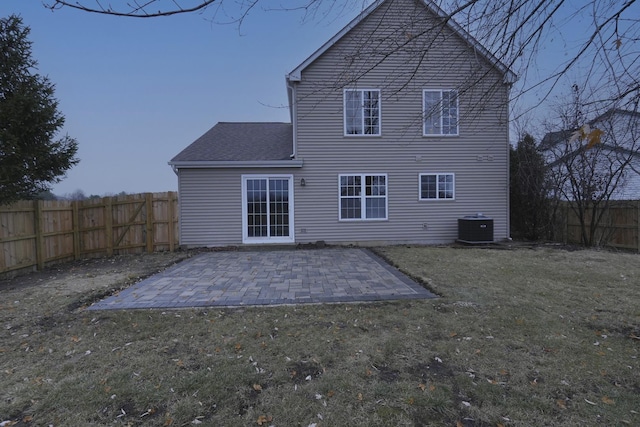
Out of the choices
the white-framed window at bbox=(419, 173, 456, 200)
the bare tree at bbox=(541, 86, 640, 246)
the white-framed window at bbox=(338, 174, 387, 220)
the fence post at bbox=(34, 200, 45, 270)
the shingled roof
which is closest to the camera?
the fence post at bbox=(34, 200, 45, 270)

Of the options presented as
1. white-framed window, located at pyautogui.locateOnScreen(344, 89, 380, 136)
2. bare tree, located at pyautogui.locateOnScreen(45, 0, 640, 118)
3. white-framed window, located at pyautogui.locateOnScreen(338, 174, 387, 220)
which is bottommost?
white-framed window, located at pyautogui.locateOnScreen(338, 174, 387, 220)

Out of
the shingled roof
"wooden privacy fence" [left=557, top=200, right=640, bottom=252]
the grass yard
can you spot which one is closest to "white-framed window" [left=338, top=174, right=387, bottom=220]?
the shingled roof

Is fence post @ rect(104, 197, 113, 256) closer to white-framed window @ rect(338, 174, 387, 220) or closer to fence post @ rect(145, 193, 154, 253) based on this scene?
fence post @ rect(145, 193, 154, 253)

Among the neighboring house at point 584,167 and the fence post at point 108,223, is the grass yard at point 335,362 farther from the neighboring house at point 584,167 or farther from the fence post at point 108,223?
the neighboring house at point 584,167

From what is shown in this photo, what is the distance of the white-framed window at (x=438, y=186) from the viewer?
12031 mm

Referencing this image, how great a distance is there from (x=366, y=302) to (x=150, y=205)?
347 inches

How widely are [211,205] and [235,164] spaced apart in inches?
66.8

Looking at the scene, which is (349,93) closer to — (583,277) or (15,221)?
(583,277)

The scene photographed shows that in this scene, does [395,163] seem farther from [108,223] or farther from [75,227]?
[75,227]

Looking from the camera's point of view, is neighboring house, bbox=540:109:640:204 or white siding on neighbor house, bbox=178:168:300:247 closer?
neighboring house, bbox=540:109:640:204

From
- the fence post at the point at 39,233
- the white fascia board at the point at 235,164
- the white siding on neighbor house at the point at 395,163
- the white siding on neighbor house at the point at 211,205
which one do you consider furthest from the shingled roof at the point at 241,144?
the fence post at the point at 39,233

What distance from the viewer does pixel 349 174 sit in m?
11.8

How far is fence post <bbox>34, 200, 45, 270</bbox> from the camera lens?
841 centimetres

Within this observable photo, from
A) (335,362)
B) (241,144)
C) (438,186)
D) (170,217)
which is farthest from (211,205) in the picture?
(335,362)
